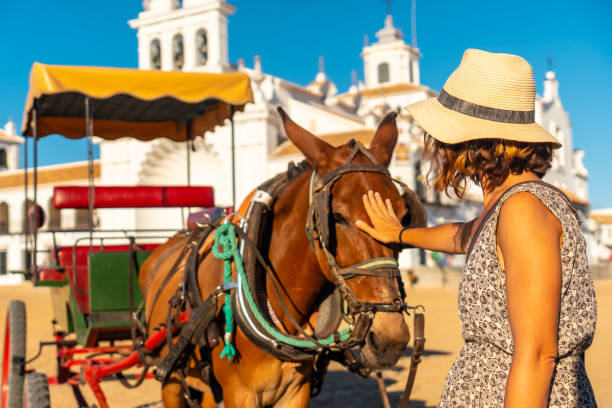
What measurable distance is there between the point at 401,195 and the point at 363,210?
0.81ft

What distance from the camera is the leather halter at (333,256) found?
2455mm

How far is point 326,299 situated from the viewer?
10.1 feet

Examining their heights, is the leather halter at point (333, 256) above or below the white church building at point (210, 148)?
below

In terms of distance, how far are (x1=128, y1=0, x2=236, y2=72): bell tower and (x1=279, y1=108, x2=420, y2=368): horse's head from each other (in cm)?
2997

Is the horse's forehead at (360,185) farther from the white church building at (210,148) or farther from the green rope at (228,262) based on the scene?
the white church building at (210,148)

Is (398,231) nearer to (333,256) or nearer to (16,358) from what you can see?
(333,256)

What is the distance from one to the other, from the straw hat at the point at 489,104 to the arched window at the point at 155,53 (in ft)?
114

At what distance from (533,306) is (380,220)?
1121 mm

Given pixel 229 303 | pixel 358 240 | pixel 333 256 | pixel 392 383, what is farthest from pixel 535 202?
pixel 392 383

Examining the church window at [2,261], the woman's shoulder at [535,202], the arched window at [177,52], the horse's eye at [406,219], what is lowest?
the church window at [2,261]

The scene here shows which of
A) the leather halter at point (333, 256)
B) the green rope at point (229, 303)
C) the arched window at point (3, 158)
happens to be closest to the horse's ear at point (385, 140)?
the leather halter at point (333, 256)

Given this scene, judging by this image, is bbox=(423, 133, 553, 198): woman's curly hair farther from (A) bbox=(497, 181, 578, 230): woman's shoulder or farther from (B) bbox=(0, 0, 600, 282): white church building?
(B) bbox=(0, 0, 600, 282): white church building

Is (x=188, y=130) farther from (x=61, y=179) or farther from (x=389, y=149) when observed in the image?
(x=61, y=179)

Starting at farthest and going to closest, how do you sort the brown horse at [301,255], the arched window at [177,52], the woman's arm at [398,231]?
the arched window at [177,52] < the brown horse at [301,255] < the woman's arm at [398,231]
